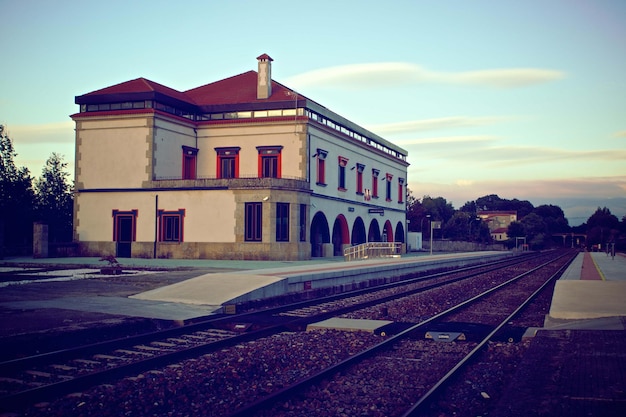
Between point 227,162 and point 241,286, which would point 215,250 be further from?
point 241,286

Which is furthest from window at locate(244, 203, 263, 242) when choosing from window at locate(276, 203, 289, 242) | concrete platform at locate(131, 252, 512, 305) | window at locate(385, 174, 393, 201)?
window at locate(385, 174, 393, 201)

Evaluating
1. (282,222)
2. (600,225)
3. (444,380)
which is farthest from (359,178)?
(600,225)

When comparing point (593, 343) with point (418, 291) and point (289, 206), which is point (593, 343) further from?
point (289, 206)

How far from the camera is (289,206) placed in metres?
37.2

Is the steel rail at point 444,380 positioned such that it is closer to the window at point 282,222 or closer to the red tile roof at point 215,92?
the window at point 282,222

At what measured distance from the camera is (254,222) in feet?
121

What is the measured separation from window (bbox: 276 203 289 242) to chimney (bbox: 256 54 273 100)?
9824 mm

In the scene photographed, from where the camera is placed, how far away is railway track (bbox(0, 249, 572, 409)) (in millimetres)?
7035

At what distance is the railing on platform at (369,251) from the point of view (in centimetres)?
4008

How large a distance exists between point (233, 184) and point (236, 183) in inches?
7.8

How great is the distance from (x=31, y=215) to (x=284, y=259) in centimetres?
2117

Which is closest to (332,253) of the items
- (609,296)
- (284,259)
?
(284,259)

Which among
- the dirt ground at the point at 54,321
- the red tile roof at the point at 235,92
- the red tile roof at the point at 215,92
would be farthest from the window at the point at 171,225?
the dirt ground at the point at 54,321

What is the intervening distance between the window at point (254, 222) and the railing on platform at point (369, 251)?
6038 millimetres
